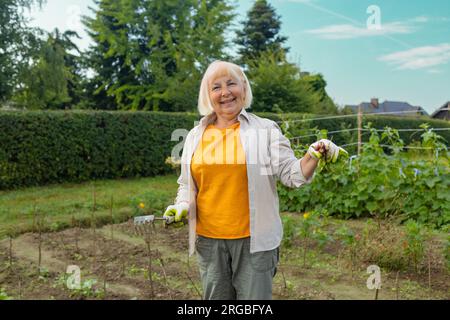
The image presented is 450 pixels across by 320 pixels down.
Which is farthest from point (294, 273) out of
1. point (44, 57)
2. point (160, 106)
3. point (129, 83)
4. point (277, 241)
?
point (129, 83)

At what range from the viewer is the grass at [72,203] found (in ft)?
19.2

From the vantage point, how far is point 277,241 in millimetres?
2014

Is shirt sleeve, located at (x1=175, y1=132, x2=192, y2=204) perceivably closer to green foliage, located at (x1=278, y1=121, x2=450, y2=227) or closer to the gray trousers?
the gray trousers

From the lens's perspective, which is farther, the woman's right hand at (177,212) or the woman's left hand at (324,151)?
the woman's right hand at (177,212)

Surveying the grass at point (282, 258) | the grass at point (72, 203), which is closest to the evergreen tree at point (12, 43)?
the grass at point (72, 203)

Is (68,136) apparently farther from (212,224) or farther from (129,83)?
(129,83)

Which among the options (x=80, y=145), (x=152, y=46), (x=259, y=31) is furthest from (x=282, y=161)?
(x=259, y=31)

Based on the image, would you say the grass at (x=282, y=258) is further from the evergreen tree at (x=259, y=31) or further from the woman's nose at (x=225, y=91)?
the evergreen tree at (x=259, y=31)

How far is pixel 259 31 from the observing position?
1125 inches

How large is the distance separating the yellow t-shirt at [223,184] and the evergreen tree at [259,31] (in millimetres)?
26429

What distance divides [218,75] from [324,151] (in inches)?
22.3

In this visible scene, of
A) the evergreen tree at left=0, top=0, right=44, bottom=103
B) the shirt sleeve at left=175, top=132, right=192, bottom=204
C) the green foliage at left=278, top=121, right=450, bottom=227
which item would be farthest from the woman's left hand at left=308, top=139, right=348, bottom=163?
the evergreen tree at left=0, top=0, right=44, bottom=103

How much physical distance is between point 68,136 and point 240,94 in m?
8.14

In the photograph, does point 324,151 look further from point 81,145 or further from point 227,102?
point 81,145
